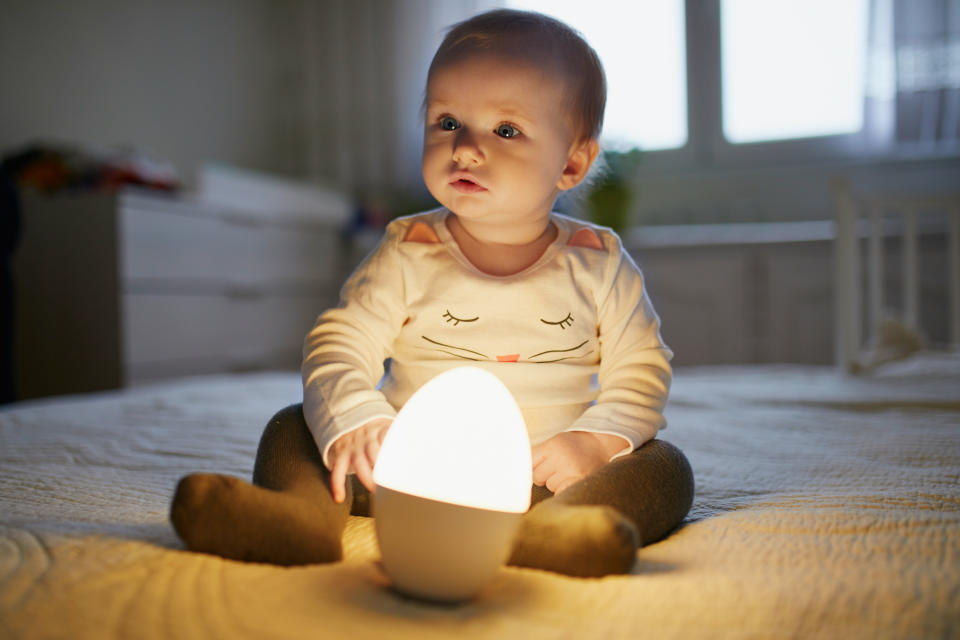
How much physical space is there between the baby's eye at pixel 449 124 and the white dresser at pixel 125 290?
1.91 meters

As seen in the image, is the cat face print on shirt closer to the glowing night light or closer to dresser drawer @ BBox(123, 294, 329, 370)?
the glowing night light

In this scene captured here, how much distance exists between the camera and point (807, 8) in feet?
10.3

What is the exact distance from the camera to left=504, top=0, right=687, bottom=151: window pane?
3.39m

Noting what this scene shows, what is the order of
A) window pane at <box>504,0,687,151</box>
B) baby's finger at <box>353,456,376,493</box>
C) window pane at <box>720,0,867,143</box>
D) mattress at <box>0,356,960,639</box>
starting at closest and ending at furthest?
1. mattress at <box>0,356,960,639</box>
2. baby's finger at <box>353,456,376,493</box>
3. window pane at <box>720,0,867,143</box>
4. window pane at <box>504,0,687,151</box>

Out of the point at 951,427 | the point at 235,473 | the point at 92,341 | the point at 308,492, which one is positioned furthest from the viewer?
the point at 92,341

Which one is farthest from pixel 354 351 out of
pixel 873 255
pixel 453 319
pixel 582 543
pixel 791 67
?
pixel 791 67

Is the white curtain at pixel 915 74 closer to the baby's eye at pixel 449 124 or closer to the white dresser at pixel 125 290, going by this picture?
the white dresser at pixel 125 290

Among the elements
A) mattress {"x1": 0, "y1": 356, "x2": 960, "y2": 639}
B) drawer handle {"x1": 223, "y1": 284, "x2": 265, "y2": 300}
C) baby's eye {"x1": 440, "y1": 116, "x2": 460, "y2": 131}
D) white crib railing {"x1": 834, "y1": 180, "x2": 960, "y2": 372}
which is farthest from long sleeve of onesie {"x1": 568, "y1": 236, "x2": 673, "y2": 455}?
drawer handle {"x1": 223, "y1": 284, "x2": 265, "y2": 300}

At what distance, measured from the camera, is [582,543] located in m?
0.52

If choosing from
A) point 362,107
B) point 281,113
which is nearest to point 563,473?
point 362,107

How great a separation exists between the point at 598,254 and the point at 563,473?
0.25 meters

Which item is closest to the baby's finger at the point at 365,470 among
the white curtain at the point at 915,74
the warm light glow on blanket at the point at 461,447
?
the warm light glow on blanket at the point at 461,447

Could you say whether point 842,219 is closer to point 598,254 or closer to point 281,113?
point 598,254

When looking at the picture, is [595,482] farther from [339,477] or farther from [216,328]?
[216,328]
